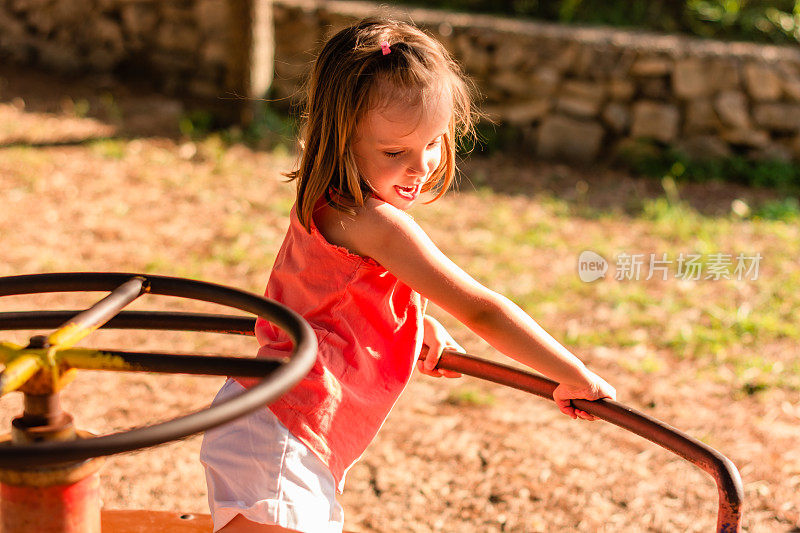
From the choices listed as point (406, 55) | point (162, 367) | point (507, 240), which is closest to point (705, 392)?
point (507, 240)

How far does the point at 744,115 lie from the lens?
593cm

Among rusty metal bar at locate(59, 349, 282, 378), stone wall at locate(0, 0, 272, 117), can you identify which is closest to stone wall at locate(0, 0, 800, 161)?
stone wall at locate(0, 0, 272, 117)

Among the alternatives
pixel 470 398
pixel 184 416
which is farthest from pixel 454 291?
pixel 470 398

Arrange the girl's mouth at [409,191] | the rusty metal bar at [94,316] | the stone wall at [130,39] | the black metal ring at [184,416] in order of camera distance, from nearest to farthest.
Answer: the black metal ring at [184,416]
the rusty metal bar at [94,316]
the girl's mouth at [409,191]
the stone wall at [130,39]

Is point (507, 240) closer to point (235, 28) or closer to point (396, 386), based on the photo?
point (235, 28)

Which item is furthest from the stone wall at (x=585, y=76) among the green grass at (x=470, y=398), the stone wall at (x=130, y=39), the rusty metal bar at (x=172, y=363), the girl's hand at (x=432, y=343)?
the rusty metal bar at (x=172, y=363)

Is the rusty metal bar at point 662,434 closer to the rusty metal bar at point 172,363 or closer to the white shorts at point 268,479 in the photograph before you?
the white shorts at point 268,479

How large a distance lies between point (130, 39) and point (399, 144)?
631 centimetres

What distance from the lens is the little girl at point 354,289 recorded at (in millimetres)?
1486

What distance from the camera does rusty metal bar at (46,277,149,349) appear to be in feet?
3.79

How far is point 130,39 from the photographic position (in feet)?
23.8

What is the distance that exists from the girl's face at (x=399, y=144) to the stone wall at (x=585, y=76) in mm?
4130

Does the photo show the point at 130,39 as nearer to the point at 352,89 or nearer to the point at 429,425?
the point at 429,425

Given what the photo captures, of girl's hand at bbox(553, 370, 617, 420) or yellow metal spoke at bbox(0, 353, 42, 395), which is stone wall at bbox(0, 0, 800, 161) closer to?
girl's hand at bbox(553, 370, 617, 420)
